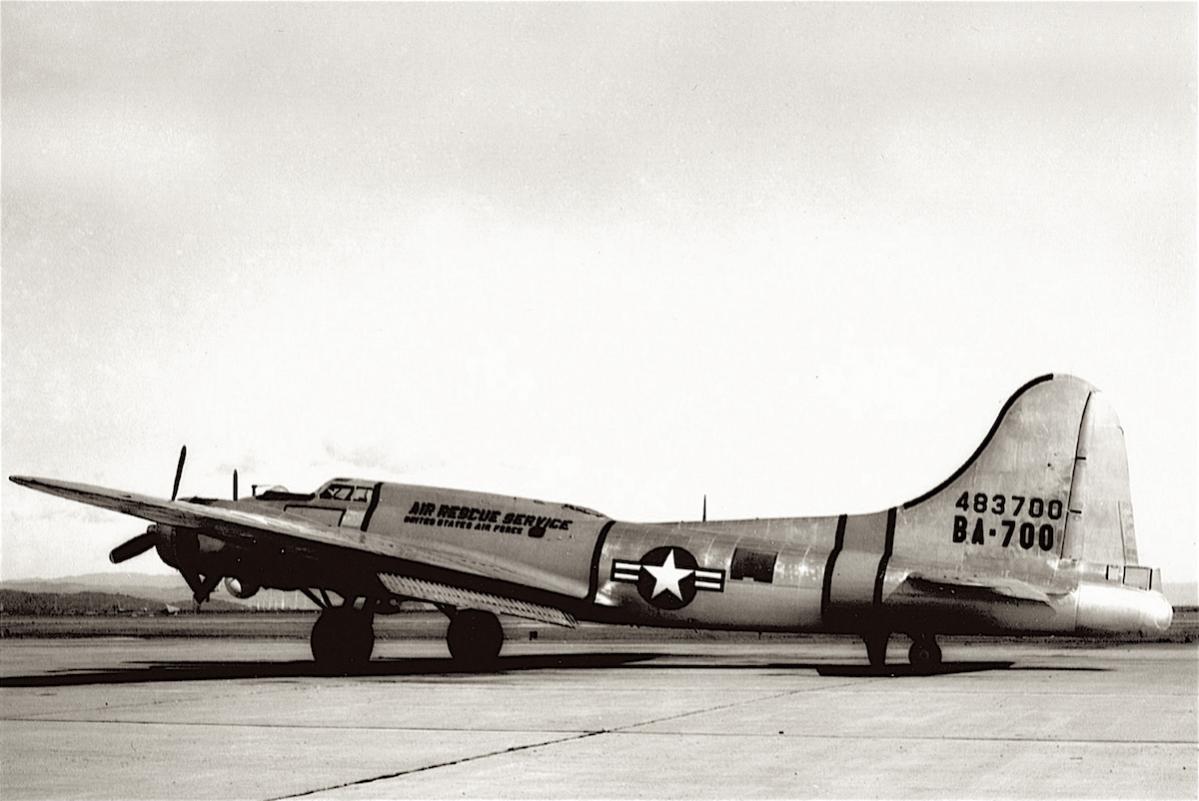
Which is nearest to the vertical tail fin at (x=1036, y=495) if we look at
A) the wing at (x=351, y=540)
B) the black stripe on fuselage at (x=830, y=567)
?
the black stripe on fuselage at (x=830, y=567)

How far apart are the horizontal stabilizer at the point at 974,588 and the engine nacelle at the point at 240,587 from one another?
12445 millimetres

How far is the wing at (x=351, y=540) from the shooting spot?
2572cm

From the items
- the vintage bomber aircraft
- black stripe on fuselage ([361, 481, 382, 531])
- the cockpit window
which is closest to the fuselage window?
the vintage bomber aircraft

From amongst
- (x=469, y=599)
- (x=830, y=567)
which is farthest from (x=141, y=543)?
(x=830, y=567)

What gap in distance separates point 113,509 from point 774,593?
11811 mm

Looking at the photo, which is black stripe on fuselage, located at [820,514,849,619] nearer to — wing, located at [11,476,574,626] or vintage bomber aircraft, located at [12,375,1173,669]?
vintage bomber aircraft, located at [12,375,1173,669]

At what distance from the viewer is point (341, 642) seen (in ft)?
89.4

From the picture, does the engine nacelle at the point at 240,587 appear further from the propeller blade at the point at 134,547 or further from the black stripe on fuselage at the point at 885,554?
the black stripe on fuselage at the point at 885,554

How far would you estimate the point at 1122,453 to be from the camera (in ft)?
84.8

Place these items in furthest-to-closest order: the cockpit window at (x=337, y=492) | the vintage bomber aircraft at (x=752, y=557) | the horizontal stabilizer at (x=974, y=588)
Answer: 1. the cockpit window at (x=337, y=492)
2. the vintage bomber aircraft at (x=752, y=557)
3. the horizontal stabilizer at (x=974, y=588)

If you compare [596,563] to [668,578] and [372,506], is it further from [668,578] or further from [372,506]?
[372,506]

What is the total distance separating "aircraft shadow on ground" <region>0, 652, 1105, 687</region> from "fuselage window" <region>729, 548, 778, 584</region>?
2246 millimetres

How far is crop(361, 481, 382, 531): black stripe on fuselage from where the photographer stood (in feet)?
98.9

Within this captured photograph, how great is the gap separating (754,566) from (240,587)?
1040cm
